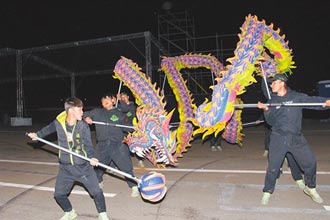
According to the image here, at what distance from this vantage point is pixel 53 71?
20.4 m

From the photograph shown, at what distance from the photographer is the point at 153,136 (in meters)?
5.30

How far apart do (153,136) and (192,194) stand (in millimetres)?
1137

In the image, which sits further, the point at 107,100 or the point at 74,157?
the point at 107,100

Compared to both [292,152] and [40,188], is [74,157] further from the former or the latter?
[292,152]

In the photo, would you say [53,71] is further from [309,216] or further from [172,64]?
[309,216]

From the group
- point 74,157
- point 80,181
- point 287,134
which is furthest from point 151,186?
point 287,134

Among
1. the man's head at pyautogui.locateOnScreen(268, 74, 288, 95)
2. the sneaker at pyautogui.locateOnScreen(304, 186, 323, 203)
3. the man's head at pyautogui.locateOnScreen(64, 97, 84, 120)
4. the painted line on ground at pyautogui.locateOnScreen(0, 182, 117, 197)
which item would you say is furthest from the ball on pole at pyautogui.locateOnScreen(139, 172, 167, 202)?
the sneaker at pyautogui.locateOnScreen(304, 186, 323, 203)

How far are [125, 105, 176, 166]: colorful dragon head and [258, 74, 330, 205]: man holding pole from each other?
1703 mm

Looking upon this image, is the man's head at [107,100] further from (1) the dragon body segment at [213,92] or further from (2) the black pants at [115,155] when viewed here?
(1) the dragon body segment at [213,92]

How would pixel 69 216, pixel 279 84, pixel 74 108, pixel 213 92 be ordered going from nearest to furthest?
pixel 74 108 < pixel 69 216 < pixel 279 84 < pixel 213 92

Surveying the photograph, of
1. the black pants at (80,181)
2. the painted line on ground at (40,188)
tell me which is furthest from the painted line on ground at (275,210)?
the painted line on ground at (40,188)

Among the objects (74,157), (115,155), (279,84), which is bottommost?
(115,155)

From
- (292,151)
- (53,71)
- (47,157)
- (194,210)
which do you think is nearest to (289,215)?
(292,151)

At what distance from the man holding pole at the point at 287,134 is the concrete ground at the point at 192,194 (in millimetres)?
407
